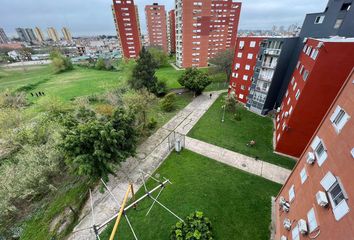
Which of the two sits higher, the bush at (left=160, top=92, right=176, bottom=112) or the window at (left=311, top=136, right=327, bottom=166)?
the window at (left=311, top=136, right=327, bottom=166)

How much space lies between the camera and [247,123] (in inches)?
1003

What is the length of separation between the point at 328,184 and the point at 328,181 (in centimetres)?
14

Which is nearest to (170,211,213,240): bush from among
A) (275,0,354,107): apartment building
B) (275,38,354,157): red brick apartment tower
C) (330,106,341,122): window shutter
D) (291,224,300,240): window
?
(291,224,300,240): window

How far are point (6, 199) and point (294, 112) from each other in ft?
90.8

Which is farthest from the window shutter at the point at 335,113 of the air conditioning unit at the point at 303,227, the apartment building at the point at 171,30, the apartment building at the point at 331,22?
the apartment building at the point at 171,30

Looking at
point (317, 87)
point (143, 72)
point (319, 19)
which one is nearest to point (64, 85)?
point (143, 72)

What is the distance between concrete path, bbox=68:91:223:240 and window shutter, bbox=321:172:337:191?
41.1ft

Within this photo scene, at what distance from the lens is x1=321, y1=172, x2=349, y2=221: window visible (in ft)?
19.5

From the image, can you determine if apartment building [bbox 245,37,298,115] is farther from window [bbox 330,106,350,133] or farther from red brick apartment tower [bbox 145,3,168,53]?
red brick apartment tower [bbox 145,3,168,53]

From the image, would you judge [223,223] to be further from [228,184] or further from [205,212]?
[228,184]

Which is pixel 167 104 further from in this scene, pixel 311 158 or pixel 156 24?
pixel 156 24

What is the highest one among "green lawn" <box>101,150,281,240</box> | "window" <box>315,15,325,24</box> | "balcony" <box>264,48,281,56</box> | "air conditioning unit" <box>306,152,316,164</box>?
"window" <box>315,15,325,24</box>

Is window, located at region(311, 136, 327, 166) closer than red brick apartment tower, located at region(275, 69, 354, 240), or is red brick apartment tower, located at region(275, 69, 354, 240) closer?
red brick apartment tower, located at region(275, 69, 354, 240)

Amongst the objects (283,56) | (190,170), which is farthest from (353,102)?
(283,56)
